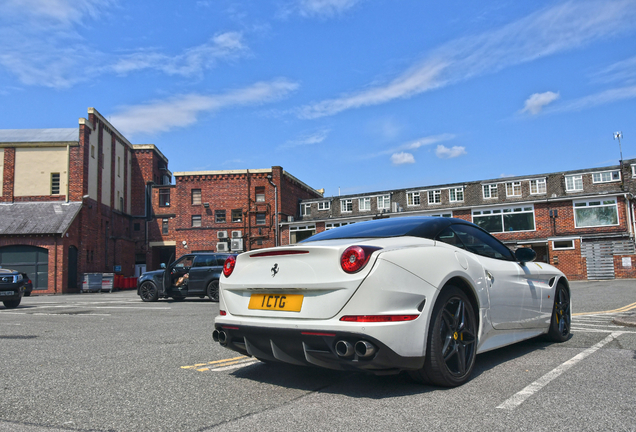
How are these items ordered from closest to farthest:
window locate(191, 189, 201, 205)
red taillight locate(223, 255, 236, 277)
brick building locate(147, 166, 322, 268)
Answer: red taillight locate(223, 255, 236, 277) < brick building locate(147, 166, 322, 268) < window locate(191, 189, 201, 205)

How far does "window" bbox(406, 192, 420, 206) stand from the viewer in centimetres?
4153

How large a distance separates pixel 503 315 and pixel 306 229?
3939cm

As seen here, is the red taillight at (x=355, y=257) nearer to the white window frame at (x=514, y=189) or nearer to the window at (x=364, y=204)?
the white window frame at (x=514, y=189)

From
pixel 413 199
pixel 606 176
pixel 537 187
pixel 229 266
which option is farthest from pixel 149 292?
pixel 606 176

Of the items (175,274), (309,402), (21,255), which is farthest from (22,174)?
(309,402)

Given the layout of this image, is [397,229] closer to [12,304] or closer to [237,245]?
[12,304]

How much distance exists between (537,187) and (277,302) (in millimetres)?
37169

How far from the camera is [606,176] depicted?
35.3 m

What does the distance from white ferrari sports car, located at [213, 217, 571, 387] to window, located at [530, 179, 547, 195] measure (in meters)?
35.3

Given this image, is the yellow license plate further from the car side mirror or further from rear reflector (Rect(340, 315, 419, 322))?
the car side mirror

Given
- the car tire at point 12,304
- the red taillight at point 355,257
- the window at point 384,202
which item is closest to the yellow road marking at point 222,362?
the red taillight at point 355,257

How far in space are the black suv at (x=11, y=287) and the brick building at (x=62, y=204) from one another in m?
19.1

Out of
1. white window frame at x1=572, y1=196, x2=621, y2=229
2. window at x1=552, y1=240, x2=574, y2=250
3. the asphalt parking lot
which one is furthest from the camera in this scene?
window at x1=552, y1=240, x2=574, y2=250

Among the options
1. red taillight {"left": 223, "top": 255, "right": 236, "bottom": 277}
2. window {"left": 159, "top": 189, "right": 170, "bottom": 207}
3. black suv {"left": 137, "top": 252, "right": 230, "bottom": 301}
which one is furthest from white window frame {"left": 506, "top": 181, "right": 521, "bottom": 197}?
red taillight {"left": 223, "top": 255, "right": 236, "bottom": 277}
